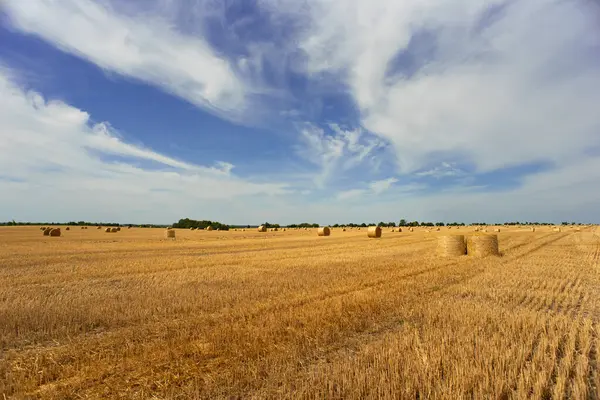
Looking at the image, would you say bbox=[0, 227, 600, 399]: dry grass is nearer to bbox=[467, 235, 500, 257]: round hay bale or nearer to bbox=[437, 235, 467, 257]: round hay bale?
bbox=[467, 235, 500, 257]: round hay bale

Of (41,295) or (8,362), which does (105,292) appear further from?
(8,362)

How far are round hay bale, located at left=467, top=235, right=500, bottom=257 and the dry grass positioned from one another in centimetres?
618

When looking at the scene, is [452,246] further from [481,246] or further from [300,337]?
[300,337]

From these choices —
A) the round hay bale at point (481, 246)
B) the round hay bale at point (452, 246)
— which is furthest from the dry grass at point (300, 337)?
the round hay bale at point (452, 246)

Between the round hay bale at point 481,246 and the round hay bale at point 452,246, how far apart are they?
298 mm

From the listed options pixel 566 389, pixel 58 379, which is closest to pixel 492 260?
pixel 566 389

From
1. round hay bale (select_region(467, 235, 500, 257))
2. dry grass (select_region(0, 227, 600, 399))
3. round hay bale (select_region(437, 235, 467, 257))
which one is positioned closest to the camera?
dry grass (select_region(0, 227, 600, 399))

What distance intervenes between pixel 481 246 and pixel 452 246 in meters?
1.34

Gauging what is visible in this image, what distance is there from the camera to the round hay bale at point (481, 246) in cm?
1788

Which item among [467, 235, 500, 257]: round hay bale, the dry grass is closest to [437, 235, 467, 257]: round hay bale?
[467, 235, 500, 257]: round hay bale

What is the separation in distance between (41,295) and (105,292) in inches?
55.5

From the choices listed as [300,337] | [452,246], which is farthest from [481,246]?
[300,337]

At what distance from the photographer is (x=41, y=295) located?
9.02 metres

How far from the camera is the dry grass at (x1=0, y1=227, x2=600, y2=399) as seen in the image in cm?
424
